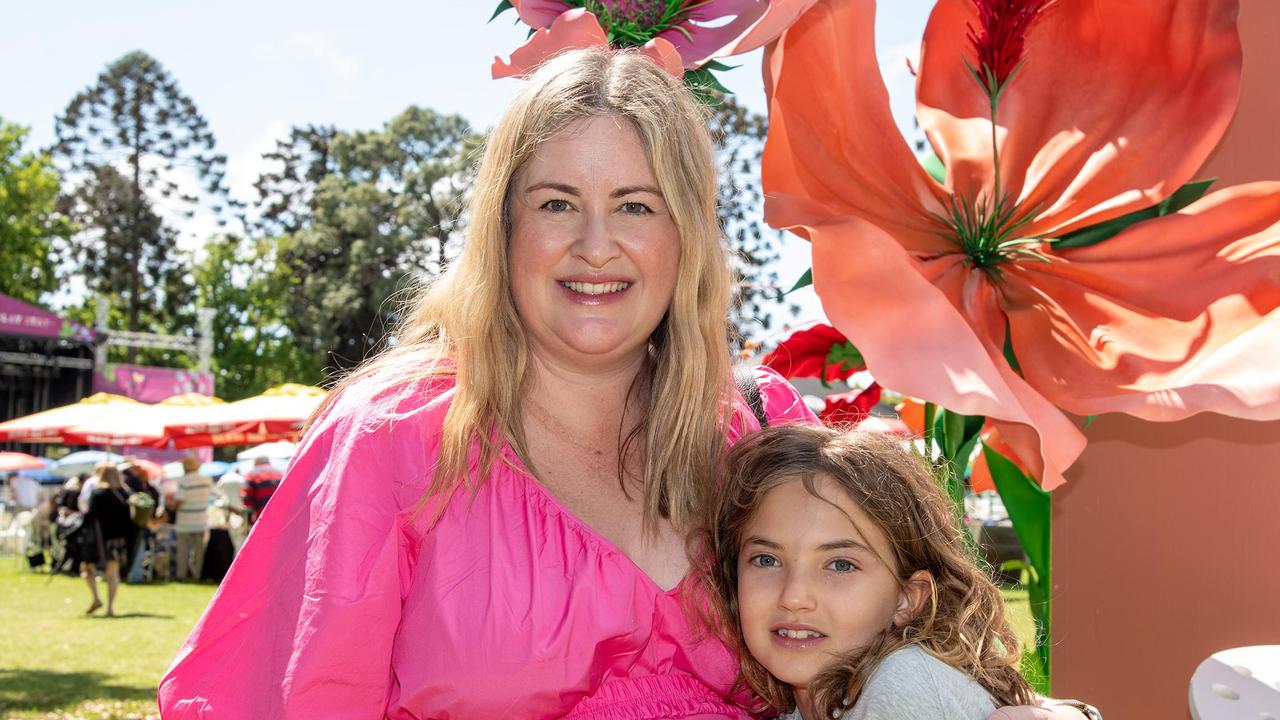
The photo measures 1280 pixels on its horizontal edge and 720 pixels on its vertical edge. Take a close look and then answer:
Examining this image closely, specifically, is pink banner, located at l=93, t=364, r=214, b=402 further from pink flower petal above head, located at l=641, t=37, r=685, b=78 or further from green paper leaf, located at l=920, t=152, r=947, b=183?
green paper leaf, located at l=920, t=152, r=947, b=183

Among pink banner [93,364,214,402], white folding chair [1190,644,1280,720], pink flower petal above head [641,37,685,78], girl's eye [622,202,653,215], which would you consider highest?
pink banner [93,364,214,402]

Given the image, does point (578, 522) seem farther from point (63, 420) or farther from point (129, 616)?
point (63, 420)

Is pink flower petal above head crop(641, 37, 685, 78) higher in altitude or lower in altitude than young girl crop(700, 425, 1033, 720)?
higher

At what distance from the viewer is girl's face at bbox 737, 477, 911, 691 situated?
1809 mm

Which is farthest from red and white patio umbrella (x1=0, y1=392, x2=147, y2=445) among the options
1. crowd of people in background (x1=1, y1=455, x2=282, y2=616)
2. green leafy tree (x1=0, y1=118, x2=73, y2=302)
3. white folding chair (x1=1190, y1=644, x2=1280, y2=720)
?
green leafy tree (x1=0, y1=118, x2=73, y2=302)

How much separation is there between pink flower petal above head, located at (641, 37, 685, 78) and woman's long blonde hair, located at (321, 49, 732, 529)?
26 mm

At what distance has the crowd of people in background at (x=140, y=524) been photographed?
11.5m

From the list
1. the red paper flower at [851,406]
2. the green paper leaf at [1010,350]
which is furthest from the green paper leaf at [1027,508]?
the red paper flower at [851,406]

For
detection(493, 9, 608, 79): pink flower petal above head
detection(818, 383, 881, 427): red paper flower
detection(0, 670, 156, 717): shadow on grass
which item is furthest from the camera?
detection(0, 670, 156, 717): shadow on grass

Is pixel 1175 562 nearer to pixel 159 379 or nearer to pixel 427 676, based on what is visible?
pixel 427 676

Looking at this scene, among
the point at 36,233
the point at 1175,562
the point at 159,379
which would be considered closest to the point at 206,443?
the point at 1175,562

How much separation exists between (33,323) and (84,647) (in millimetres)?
20633

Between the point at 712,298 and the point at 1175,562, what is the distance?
1.04m

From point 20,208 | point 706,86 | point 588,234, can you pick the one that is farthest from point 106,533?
point 20,208
